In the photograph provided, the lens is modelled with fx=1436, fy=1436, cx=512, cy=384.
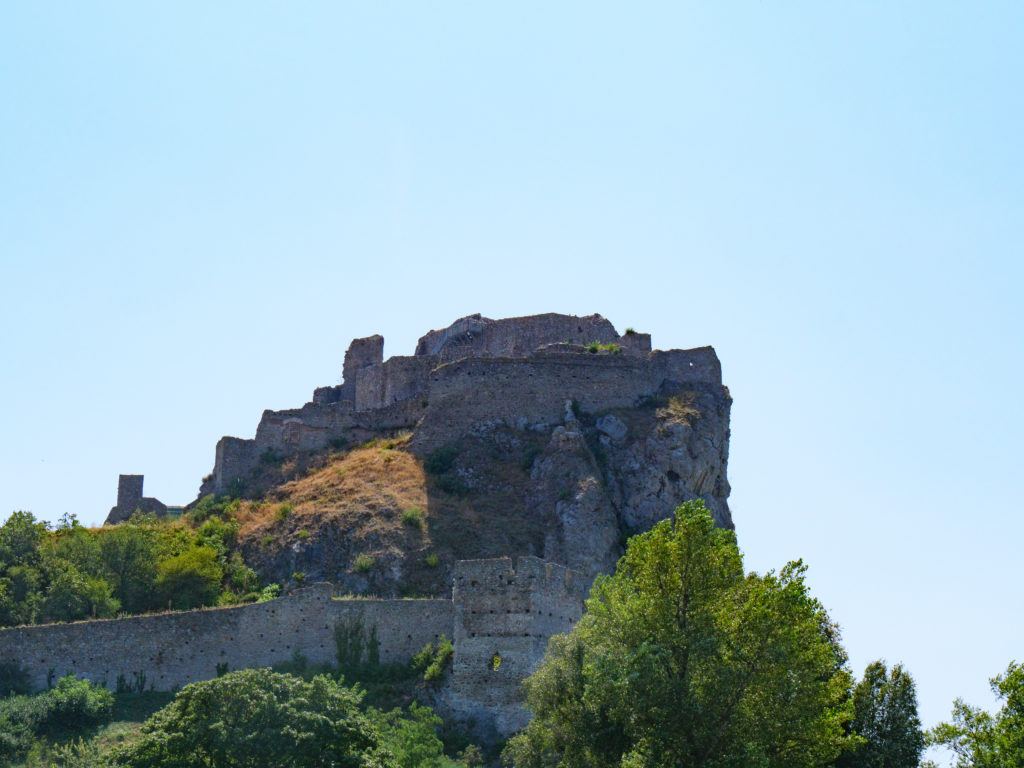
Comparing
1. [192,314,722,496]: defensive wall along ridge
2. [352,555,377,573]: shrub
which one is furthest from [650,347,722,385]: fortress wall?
[352,555,377,573]: shrub

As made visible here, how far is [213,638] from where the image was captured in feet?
160

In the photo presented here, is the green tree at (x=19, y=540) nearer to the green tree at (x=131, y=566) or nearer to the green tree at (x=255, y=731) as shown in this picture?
the green tree at (x=131, y=566)

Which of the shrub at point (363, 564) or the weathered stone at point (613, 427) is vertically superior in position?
the weathered stone at point (613, 427)

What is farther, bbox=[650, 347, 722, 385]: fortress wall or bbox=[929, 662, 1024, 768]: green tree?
bbox=[650, 347, 722, 385]: fortress wall

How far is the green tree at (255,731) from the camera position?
3697 cm

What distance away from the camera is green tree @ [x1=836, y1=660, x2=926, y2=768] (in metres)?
40.8

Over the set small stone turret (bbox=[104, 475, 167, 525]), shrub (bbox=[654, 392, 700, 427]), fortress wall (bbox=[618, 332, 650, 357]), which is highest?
fortress wall (bbox=[618, 332, 650, 357])

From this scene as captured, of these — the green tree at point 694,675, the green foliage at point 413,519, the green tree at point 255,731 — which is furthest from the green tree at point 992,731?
the green foliage at point 413,519

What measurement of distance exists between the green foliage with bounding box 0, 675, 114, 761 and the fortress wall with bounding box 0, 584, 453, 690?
6.01 ft

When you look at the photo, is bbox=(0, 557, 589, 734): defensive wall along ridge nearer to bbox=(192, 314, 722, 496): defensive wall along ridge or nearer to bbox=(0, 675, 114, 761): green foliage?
bbox=(0, 675, 114, 761): green foliage

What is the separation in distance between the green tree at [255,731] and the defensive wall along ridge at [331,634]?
25.6ft

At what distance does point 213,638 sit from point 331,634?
13.1 ft

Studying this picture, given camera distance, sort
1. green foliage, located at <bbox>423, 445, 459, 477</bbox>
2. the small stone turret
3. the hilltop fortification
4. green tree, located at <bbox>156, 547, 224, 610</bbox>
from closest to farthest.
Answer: green tree, located at <bbox>156, 547, 224, 610</bbox> < the hilltop fortification < green foliage, located at <bbox>423, 445, 459, 477</bbox> < the small stone turret

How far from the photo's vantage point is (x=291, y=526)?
60.7 metres
